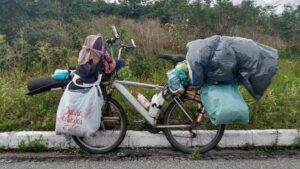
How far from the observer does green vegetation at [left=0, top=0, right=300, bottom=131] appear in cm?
539

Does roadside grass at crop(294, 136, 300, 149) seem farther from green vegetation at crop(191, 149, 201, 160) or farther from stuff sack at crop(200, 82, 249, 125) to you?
green vegetation at crop(191, 149, 201, 160)

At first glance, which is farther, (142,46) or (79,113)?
(142,46)

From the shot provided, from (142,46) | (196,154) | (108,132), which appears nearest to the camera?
(196,154)

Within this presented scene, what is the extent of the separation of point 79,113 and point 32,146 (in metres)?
0.83

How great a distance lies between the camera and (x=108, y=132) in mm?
4902

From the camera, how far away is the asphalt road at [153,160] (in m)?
4.41

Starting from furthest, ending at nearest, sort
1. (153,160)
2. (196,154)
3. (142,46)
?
1. (142,46)
2. (196,154)
3. (153,160)

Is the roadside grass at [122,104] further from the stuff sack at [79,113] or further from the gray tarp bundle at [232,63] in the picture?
the gray tarp bundle at [232,63]

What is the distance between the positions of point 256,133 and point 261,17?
9305 millimetres

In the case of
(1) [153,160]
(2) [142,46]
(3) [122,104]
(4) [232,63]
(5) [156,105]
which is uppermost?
(4) [232,63]

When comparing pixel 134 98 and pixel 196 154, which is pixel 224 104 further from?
pixel 134 98

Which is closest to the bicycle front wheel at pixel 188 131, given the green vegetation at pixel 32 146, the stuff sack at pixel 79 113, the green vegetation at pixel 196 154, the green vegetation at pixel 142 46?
the green vegetation at pixel 196 154

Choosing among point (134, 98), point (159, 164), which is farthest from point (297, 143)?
point (134, 98)

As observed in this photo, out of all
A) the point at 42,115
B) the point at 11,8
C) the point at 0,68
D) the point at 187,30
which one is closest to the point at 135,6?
the point at 11,8
